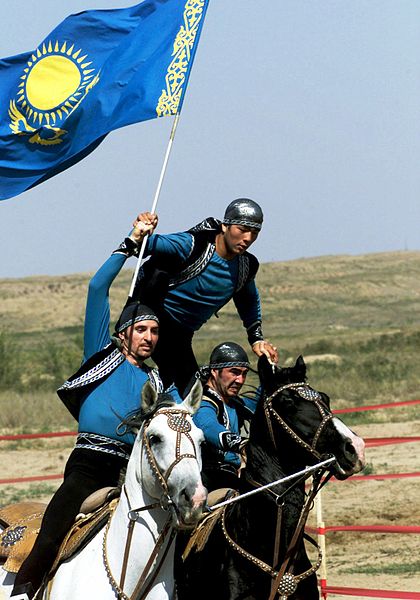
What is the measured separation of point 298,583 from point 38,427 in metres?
18.7

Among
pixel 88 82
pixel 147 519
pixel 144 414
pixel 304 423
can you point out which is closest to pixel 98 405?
pixel 144 414

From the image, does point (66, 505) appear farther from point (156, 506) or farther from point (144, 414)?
point (144, 414)

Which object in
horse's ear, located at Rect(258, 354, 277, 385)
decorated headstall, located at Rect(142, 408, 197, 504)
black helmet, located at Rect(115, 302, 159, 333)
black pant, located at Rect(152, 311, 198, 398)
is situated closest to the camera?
decorated headstall, located at Rect(142, 408, 197, 504)

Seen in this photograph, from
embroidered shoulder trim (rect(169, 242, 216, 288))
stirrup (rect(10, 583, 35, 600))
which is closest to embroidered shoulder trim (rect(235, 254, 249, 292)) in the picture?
embroidered shoulder trim (rect(169, 242, 216, 288))

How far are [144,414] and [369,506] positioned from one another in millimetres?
10044

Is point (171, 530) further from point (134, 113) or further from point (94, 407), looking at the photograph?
point (134, 113)

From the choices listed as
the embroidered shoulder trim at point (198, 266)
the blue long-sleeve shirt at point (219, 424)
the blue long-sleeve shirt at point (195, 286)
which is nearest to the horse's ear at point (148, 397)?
the blue long-sleeve shirt at point (219, 424)

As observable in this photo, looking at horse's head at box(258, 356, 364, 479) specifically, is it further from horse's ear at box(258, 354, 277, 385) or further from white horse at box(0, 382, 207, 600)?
white horse at box(0, 382, 207, 600)

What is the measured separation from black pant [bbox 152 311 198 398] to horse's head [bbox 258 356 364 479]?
108 centimetres

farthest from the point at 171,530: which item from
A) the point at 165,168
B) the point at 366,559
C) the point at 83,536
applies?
the point at 366,559

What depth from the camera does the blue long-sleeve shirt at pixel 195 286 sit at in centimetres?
809

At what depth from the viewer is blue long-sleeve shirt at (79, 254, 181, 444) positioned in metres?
7.04

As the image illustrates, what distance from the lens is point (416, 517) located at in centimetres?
1506

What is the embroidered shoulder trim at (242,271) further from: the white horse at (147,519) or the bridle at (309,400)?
the white horse at (147,519)
